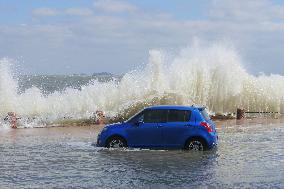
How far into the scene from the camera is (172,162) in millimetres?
15133

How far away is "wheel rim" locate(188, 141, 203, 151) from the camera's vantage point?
17.3m

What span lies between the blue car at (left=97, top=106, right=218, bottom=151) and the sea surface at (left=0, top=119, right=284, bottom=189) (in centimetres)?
35

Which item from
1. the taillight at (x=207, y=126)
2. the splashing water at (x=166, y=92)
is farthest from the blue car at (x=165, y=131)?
the splashing water at (x=166, y=92)

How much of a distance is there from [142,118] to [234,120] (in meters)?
15.3

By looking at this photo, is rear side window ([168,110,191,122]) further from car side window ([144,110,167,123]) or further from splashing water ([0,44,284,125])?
splashing water ([0,44,284,125])

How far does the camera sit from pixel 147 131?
1761 centimetres

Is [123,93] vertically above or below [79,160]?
above

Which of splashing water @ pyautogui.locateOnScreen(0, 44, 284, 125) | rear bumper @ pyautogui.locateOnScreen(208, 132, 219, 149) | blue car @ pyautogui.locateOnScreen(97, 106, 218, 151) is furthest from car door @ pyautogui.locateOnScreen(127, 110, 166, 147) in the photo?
splashing water @ pyautogui.locateOnScreen(0, 44, 284, 125)

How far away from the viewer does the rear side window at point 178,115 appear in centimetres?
1761

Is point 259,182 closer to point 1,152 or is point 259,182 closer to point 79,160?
point 79,160

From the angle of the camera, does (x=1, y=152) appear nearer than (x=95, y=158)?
No

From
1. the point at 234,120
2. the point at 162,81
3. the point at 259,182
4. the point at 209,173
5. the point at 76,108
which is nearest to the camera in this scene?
the point at 259,182

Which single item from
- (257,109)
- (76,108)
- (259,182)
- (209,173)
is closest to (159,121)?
(209,173)

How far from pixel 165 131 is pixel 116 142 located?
5.29ft
